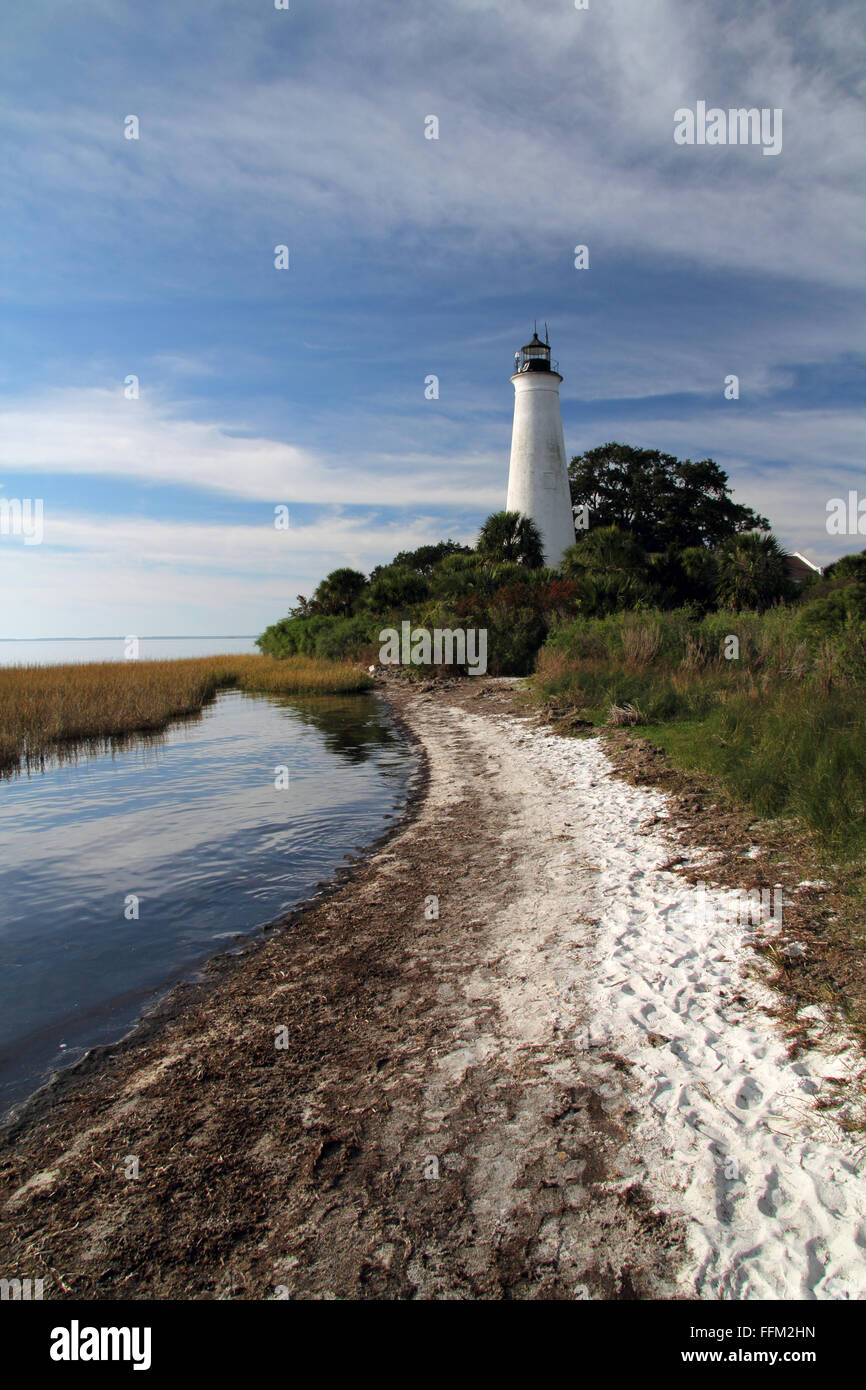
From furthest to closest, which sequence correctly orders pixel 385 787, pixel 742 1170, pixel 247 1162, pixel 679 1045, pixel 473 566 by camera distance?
pixel 473 566 < pixel 385 787 < pixel 679 1045 < pixel 247 1162 < pixel 742 1170

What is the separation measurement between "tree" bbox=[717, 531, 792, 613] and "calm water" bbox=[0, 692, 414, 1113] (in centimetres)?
1873

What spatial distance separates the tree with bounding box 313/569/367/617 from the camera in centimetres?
5066

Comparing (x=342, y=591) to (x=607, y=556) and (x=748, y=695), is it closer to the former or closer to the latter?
(x=607, y=556)

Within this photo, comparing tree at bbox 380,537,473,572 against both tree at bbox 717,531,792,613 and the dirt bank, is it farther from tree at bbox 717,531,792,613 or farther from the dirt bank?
the dirt bank

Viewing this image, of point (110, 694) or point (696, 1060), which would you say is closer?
point (696, 1060)

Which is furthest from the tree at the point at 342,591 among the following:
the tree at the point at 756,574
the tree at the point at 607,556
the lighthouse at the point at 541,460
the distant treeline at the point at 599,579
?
the tree at the point at 756,574

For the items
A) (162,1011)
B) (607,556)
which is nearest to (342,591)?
(607,556)

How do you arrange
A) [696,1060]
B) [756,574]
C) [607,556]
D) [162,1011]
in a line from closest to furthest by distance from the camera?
[696,1060]
[162,1011]
[756,574]
[607,556]

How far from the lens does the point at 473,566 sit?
34.9 meters

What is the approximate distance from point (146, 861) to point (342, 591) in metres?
43.6

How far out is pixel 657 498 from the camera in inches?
1912

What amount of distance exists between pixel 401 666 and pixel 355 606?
1787 cm

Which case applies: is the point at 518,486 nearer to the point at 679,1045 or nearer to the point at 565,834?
the point at 565,834

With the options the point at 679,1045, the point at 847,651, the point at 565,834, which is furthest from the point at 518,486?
the point at 679,1045
